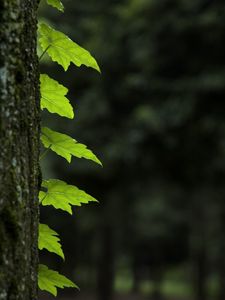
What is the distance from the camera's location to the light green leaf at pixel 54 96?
77.8 inches

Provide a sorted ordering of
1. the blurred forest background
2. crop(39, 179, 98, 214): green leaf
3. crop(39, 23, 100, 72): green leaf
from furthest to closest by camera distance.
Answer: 1. the blurred forest background
2. crop(39, 179, 98, 214): green leaf
3. crop(39, 23, 100, 72): green leaf

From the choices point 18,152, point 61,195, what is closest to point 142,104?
point 61,195

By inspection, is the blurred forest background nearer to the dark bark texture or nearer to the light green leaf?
the light green leaf

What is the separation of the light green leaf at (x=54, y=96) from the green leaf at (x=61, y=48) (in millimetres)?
78

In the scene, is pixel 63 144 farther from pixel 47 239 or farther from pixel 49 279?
pixel 49 279

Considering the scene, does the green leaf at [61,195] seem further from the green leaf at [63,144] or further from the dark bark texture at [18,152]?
the dark bark texture at [18,152]

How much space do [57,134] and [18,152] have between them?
48cm

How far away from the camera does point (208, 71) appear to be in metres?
13.6

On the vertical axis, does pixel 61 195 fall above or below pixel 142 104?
below

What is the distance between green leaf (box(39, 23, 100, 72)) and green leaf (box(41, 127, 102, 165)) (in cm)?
24

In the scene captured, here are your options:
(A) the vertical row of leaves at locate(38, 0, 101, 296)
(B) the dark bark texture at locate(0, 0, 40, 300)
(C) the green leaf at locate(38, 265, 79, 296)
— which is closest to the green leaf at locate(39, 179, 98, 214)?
(A) the vertical row of leaves at locate(38, 0, 101, 296)

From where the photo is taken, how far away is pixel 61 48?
1963 millimetres

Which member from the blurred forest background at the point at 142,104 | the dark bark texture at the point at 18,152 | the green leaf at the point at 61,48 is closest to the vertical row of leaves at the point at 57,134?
the green leaf at the point at 61,48

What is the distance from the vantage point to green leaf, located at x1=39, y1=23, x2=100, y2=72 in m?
1.93
